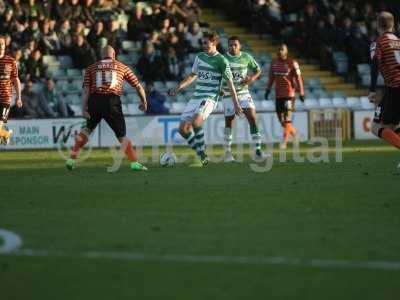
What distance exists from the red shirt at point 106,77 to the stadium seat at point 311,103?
1506cm

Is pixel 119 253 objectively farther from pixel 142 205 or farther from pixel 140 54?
pixel 140 54

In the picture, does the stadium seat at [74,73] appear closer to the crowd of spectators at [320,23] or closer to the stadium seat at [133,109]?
the stadium seat at [133,109]

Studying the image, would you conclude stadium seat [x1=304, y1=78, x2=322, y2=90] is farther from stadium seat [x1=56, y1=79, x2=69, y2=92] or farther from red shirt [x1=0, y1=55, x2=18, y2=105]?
red shirt [x1=0, y1=55, x2=18, y2=105]

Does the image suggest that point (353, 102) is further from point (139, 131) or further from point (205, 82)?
point (205, 82)

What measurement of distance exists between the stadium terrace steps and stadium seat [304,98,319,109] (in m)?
2.10

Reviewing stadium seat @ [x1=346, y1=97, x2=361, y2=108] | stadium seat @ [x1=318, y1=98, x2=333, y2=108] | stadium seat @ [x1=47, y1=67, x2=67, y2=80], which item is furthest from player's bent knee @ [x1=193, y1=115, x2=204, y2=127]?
stadium seat @ [x1=346, y1=97, x2=361, y2=108]

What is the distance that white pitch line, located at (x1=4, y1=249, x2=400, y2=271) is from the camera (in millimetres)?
7516

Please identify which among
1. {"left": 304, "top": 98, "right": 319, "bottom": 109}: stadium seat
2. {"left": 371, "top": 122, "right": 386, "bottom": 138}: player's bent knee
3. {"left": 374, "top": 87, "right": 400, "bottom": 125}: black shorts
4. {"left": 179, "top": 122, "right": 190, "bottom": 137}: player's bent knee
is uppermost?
{"left": 374, "top": 87, "right": 400, "bottom": 125}: black shorts

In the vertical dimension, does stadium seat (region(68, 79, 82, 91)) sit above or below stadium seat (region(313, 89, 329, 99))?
above

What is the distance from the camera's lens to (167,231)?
30.6 ft

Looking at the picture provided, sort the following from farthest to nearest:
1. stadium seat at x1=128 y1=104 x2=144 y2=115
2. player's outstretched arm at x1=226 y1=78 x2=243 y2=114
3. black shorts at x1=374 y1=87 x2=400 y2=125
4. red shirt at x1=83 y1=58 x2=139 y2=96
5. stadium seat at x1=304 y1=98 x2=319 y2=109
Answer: stadium seat at x1=304 y1=98 x2=319 y2=109, stadium seat at x1=128 y1=104 x2=144 y2=115, player's outstretched arm at x1=226 y1=78 x2=243 y2=114, red shirt at x1=83 y1=58 x2=139 y2=96, black shorts at x1=374 y1=87 x2=400 y2=125

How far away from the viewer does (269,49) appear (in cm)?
3616

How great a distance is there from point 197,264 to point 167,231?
1.71 metres

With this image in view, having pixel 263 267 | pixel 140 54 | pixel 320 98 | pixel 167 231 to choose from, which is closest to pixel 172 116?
pixel 140 54
